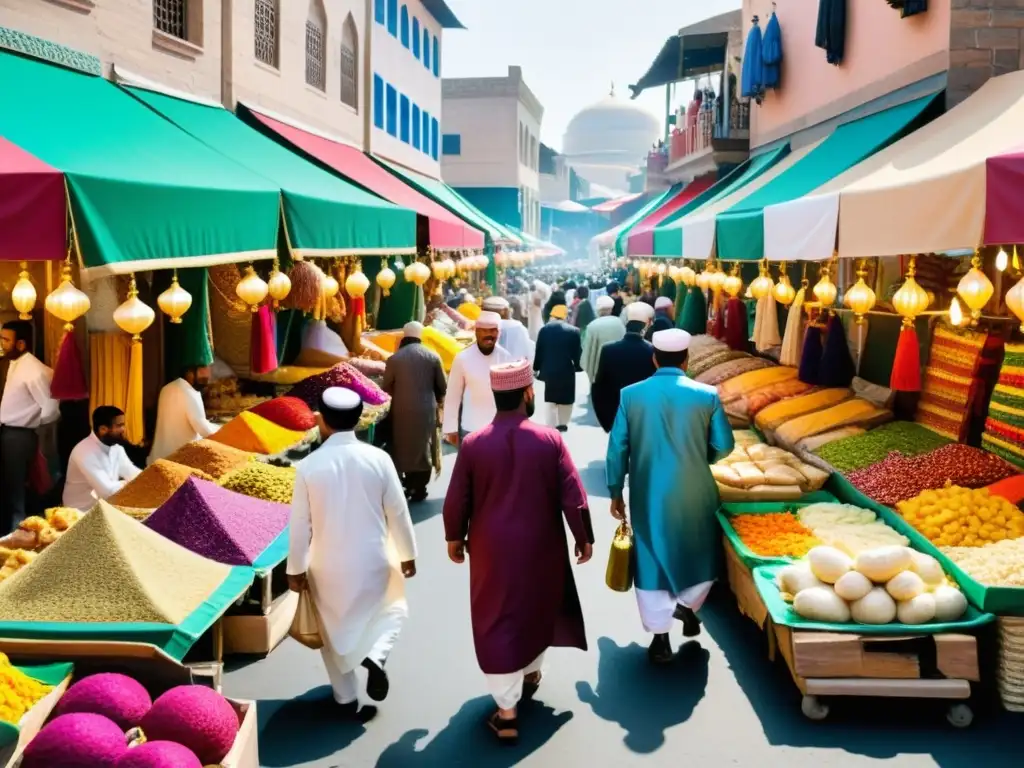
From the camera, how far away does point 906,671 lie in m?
4.96

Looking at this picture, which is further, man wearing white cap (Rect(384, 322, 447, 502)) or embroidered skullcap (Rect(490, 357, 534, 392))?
man wearing white cap (Rect(384, 322, 447, 502))

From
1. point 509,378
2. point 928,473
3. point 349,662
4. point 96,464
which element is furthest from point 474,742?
point 928,473

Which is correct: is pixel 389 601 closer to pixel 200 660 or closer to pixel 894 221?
pixel 200 660

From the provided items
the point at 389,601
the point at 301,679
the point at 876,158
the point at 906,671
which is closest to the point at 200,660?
the point at 301,679

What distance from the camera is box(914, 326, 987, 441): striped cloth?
24.3 feet

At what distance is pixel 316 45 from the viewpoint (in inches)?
586

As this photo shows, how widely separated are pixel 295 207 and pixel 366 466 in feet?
11.9

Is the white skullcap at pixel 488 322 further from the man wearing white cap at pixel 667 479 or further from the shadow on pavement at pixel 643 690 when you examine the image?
the shadow on pavement at pixel 643 690

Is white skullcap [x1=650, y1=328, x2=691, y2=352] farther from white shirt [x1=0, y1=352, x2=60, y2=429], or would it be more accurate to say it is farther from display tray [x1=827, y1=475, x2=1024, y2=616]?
white shirt [x1=0, y1=352, x2=60, y2=429]

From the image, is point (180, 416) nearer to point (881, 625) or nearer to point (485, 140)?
point (881, 625)

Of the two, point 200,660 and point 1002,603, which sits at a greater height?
point 1002,603

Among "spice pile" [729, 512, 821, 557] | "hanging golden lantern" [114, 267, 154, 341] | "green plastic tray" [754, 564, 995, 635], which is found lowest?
"green plastic tray" [754, 564, 995, 635]

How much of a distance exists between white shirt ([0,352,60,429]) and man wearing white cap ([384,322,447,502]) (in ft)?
9.57

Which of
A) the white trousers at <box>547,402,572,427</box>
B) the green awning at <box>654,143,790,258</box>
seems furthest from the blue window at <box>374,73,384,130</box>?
the white trousers at <box>547,402,572,427</box>
